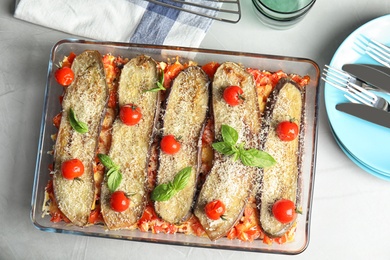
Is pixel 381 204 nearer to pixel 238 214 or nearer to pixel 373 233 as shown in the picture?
pixel 373 233

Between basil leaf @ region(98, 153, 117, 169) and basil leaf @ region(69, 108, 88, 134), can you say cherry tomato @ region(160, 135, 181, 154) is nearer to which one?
basil leaf @ region(98, 153, 117, 169)

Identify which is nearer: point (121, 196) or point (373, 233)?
point (121, 196)

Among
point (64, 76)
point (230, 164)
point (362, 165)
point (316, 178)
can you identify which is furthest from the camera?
point (316, 178)

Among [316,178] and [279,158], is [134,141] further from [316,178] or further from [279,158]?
[316,178]

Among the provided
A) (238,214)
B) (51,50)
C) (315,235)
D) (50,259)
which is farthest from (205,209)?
(51,50)

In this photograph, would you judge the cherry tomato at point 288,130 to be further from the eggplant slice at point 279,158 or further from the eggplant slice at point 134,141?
the eggplant slice at point 134,141

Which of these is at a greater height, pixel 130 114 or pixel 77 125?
pixel 130 114

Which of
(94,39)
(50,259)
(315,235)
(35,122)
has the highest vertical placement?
(94,39)

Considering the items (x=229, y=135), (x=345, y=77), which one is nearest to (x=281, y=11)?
(x=345, y=77)

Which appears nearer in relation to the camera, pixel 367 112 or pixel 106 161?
pixel 106 161
